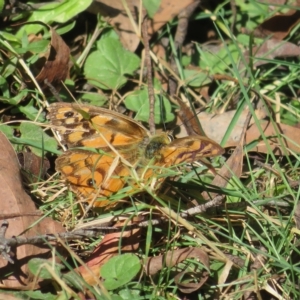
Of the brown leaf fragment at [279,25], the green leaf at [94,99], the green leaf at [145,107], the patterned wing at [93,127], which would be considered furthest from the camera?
the brown leaf fragment at [279,25]

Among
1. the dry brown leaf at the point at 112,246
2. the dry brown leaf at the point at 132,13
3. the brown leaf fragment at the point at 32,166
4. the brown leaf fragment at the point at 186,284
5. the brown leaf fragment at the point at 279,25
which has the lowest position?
the brown leaf fragment at the point at 186,284

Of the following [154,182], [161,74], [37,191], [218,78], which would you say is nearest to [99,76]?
[161,74]

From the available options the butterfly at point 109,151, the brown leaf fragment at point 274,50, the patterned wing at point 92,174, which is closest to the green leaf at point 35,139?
the butterfly at point 109,151

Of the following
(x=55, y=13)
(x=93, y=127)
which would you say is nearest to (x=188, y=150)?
(x=93, y=127)

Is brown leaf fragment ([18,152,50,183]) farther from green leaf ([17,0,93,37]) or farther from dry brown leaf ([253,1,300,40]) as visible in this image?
dry brown leaf ([253,1,300,40])

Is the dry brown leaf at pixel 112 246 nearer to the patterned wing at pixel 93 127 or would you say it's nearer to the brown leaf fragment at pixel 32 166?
the patterned wing at pixel 93 127

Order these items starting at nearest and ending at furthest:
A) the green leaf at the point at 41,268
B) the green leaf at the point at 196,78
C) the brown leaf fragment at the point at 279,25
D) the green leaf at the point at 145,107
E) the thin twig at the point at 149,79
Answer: the green leaf at the point at 41,268 < the thin twig at the point at 149,79 < the green leaf at the point at 145,107 < the green leaf at the point at 196,78 < the brown leaf fragment at the point at 279,25

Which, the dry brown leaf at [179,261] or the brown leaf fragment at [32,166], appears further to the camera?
the brown leaf fragment at [32,166]
